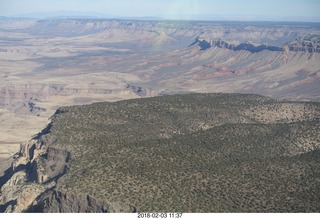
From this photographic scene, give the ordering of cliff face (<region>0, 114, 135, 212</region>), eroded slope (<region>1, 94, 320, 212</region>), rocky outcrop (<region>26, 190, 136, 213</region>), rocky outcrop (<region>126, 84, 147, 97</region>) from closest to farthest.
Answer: rocky outcrop (<region>26, 190, 136, 213</region>)
cliff face (<region>0, 114, 135, 212</region>)
eroded slope (<region>1, 94, 320, 212</region>)
rocky outcrop (<region>126, 84, 147, 97</region>)

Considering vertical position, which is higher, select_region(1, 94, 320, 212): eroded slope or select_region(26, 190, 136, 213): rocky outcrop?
select_region(1, 94, 320, 212): eroded slope

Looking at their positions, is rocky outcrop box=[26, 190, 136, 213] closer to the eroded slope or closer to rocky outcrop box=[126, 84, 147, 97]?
the eroded slope

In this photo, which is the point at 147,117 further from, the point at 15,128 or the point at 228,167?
the point at 15,128

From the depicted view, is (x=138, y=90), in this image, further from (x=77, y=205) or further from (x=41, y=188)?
(x=77, y=205)

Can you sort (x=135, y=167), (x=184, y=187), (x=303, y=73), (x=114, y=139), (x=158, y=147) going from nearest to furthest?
(x=184, y=187) < (x=135, y=167) < (x=158, y=147) < (x=114, y=139) < (x=303, y=73)

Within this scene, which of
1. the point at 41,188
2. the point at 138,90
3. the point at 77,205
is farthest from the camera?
the point at 138,90

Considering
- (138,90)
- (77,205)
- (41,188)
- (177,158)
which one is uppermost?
(177,158)

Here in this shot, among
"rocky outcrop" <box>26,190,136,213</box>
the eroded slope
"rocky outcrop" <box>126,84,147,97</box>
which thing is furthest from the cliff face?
"rocky outcrop" <box>126,84,147,97</box>

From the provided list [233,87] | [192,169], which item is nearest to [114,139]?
[192,169]

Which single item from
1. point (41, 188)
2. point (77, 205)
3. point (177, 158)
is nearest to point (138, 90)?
point (41, 188)

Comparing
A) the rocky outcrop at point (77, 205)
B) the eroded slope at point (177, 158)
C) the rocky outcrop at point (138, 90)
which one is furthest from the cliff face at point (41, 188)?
the rocky outcrop at point (138, 90)

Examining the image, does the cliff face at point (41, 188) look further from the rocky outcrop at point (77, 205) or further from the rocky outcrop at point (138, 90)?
the rocky outcrop at point (138, 90)
